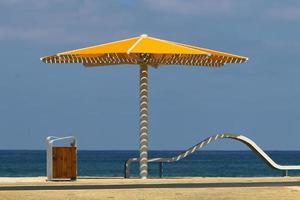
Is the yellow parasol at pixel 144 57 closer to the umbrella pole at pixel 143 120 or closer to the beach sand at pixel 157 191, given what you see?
the umbrella pole at pixel 143 120

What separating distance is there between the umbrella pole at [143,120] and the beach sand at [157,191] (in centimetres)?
464

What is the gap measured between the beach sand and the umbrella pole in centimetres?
464

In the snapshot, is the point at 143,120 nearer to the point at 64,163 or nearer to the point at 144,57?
the point at 144,57

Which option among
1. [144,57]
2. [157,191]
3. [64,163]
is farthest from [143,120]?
[157,191]

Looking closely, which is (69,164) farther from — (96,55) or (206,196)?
(206,196)

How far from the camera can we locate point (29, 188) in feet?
78.0

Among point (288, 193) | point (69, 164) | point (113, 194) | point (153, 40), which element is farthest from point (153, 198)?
point (153, 40)

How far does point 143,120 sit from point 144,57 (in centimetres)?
193

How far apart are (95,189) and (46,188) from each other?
137 cm

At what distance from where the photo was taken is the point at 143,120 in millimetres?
29844

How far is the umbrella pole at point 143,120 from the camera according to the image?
96.7 ft

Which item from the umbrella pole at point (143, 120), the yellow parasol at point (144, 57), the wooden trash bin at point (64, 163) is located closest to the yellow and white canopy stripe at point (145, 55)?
the yellow parasol at point (144, 57)

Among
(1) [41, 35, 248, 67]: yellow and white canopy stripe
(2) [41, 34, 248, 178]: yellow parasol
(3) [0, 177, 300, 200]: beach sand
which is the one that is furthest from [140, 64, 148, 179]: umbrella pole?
(3) [0, 177, 300, 200]: beach sand

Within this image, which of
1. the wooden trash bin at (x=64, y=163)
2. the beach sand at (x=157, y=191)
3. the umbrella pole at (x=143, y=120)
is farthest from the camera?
the umbrella pole at (x=143, y=120)
